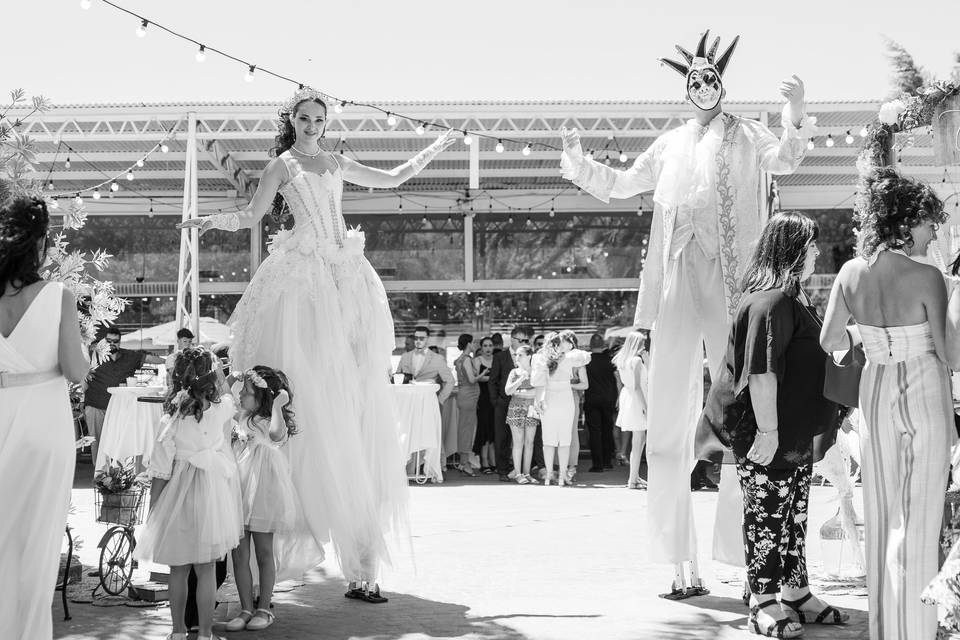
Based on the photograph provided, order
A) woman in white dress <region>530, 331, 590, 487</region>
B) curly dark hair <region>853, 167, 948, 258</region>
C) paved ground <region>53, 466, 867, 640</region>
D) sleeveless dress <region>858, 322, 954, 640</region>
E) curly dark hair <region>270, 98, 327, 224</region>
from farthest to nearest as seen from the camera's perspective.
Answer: woman in white dress <region>530, 331, 590, 487</region>
curly dark hair <region>270, 98, 327, 224</region>
paved ground <region>53, 466, 867, 640</region>
curly dark hair <region>853, 167, 948, 258</region>
sleeveless dress <region>858, 322, 954, 640</region>

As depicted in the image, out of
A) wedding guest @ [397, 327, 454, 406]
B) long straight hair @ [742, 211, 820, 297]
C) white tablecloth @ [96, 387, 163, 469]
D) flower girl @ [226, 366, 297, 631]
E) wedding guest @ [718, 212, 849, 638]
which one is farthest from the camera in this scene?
wedding guest @ [397, 327, 454, 406]

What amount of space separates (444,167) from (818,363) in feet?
58.1

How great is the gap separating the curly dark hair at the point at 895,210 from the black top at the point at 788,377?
1.58ft

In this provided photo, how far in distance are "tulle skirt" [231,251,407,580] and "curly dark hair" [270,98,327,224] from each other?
0.29 metres

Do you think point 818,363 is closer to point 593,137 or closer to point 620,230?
point 593,137

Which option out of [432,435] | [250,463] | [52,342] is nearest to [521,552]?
[250,463]

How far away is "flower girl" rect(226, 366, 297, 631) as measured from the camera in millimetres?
4445

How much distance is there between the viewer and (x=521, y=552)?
6.23 metres

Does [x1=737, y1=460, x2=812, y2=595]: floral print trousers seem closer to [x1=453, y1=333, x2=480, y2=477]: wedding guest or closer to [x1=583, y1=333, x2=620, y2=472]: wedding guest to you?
[x1=453, y1=333, x2=480, y2=477]: wedding guest

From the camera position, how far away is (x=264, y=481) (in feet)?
14.9

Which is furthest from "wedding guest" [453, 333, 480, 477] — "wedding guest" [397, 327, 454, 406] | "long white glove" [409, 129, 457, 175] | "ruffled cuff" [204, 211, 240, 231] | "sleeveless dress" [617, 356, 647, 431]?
"ruffled cuff" [204, 211, 240, 231]

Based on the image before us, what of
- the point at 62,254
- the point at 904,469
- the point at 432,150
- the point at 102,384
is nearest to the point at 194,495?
the point at 62,254

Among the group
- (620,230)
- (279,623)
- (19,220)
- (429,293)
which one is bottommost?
(279,623)

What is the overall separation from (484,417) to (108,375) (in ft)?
14.9
